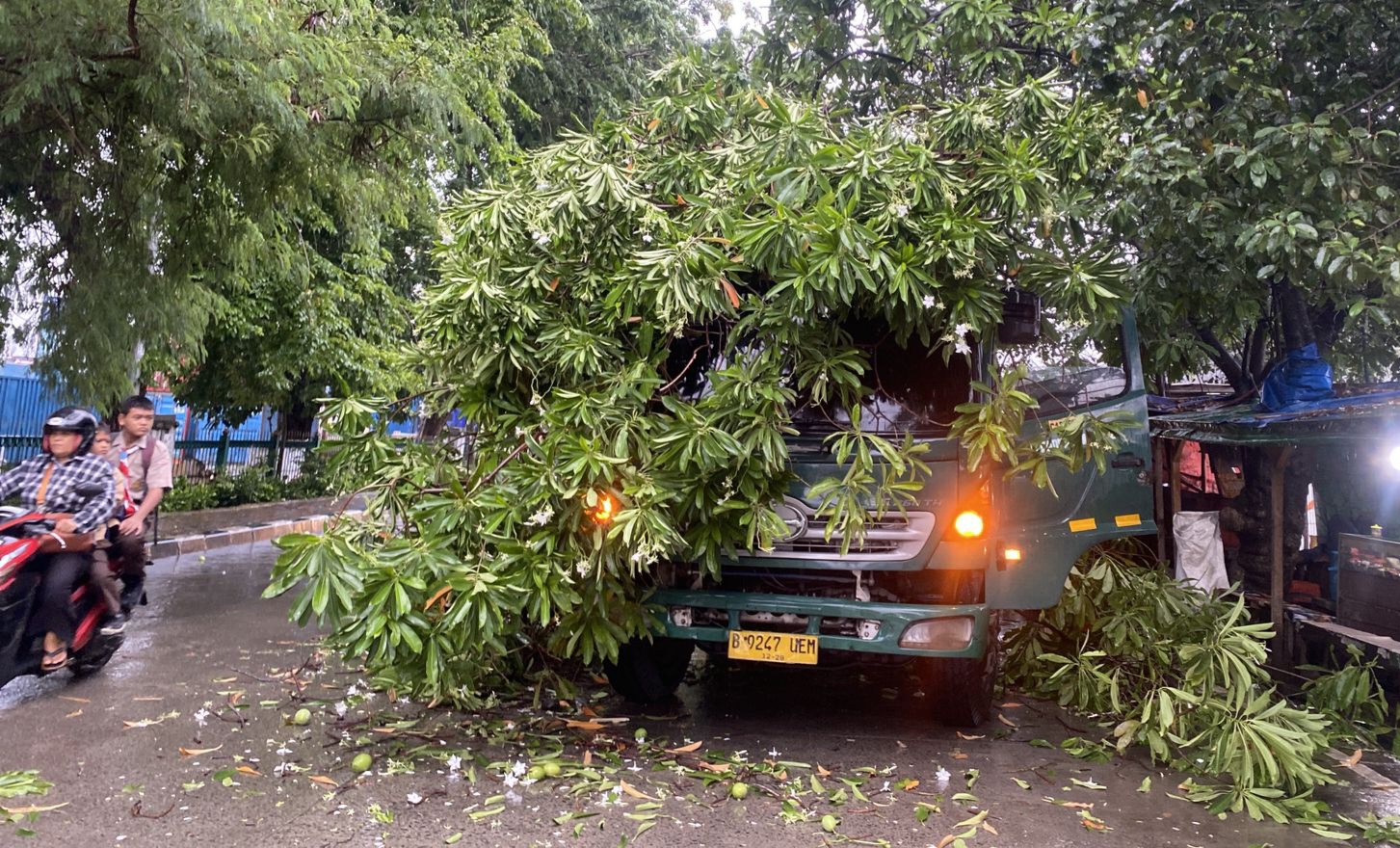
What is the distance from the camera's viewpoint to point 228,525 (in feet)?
47.9

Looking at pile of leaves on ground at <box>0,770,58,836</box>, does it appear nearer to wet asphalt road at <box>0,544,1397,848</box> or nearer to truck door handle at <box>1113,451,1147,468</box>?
wet asphalt road at <box>0,544,1397,848</box>

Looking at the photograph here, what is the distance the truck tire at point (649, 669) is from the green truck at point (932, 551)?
0.5 inches

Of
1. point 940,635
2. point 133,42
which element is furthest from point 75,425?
point 940,635

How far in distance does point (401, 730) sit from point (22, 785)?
64.8 inches

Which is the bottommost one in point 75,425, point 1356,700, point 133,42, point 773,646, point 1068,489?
point 1356,700

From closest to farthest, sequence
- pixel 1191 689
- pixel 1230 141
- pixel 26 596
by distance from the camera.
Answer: pixel 1191 689 → pixel 26 596 → pixel 1230 141

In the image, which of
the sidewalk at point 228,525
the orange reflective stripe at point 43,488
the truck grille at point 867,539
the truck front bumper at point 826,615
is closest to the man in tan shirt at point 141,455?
the orange reflective stripe at point 43,488

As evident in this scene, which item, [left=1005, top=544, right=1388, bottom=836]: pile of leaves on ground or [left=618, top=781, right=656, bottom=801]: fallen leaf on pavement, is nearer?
[left=618, top=781, right=656, bottom=801]: fallen leaf on pavement

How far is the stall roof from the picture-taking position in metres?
6.80

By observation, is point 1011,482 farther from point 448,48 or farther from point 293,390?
point 293,390

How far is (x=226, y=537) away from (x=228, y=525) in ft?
3.44

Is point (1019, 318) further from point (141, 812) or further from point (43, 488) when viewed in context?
point (43, 488)

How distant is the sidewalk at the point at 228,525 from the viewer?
1268 cm

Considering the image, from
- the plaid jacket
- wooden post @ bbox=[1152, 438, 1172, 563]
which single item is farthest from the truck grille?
wooden post @ bbox=[1152, 438, 1172, 563]
